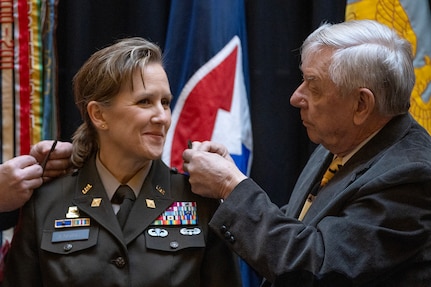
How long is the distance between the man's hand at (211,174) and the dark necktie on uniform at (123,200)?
7.1 inches

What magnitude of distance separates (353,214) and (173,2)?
1488mm

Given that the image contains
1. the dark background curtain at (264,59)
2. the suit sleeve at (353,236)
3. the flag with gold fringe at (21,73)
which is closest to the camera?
the suit sleeve at (353,236)

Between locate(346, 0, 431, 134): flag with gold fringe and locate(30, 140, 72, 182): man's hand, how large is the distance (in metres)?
1.41

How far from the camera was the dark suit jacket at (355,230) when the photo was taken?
1.86 meters

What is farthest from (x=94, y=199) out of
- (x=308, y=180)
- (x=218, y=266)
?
(x=308, y=180)

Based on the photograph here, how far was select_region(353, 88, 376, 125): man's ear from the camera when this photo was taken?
2.00 meters

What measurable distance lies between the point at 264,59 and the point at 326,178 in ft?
3.86

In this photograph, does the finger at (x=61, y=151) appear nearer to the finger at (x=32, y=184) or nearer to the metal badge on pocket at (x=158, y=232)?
the finger at (x=32, y=184)

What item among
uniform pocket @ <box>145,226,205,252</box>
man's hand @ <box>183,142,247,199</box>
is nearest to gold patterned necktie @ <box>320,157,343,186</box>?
man's hand @ <box>183,142,247,199</box>

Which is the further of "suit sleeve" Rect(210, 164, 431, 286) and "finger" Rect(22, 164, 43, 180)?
"finger" Rect(22, 164, 43, 180)

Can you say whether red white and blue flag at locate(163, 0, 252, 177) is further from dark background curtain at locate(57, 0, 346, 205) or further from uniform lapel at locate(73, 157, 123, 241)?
uniform lapel at locate(73, 157, 123, 241)

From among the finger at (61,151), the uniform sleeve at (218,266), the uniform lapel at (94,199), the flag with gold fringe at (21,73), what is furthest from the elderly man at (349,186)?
the flag with gold fringe at (21,73)

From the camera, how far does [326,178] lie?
7.23 feet

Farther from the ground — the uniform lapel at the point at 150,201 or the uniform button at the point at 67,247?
the uniform lapel at the point at 150,201
